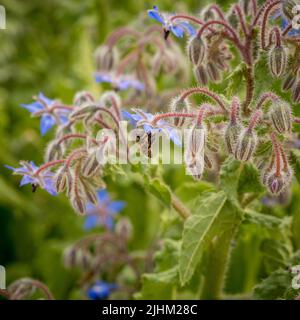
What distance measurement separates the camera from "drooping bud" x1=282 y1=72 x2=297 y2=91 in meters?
1.27

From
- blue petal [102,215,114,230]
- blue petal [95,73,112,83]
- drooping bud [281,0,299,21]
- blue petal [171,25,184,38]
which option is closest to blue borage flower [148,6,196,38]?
blue petal [171,25,184,38]

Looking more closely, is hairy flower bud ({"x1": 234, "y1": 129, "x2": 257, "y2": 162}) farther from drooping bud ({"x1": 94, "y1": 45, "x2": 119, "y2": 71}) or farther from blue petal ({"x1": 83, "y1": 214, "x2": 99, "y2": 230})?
blue petal ({"x1": 83, "y1": 214, "x2": 99, "y2": 230})

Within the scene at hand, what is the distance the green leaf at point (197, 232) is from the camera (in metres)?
1.25

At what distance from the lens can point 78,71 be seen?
2.45 m

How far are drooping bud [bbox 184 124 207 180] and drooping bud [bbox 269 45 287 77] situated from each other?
0.59 feet

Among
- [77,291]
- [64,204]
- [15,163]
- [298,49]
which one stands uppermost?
[298,49]

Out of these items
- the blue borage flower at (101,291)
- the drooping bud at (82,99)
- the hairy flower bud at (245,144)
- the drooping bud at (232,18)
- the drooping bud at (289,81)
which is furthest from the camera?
the blue borage flower at (101,291)

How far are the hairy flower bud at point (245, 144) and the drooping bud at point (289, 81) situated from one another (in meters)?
0.17

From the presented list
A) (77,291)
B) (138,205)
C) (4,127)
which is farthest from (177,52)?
(4,127)

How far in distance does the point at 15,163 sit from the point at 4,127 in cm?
37

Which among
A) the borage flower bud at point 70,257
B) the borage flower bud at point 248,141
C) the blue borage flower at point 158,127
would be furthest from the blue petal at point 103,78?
the borage flower bud at point 248,141

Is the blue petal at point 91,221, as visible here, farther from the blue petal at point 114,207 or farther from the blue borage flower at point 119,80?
the blue borage flower at point 119,80

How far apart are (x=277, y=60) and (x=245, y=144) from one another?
0.58 ft
